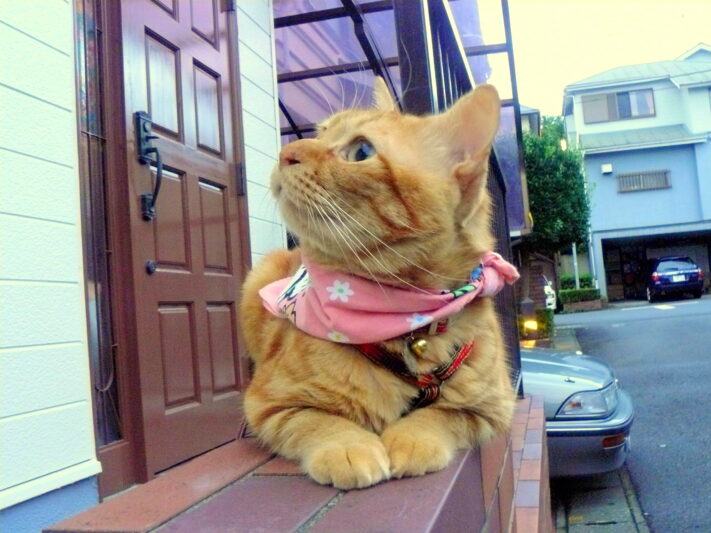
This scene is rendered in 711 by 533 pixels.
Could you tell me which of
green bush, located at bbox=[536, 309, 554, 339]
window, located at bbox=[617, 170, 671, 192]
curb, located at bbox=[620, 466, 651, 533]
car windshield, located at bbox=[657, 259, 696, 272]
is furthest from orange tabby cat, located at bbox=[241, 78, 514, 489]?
window, located at bbox=[617, 170, 671, 192]

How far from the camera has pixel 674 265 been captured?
23.4m

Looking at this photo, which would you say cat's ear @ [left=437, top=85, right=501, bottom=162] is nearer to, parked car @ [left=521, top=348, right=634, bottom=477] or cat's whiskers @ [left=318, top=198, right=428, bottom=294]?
cat's whiskers @ [left=318, top=198, right=428, bottom=294]

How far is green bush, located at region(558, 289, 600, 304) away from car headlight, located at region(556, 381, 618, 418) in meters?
18.7

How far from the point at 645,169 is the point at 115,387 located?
2601 centimetres

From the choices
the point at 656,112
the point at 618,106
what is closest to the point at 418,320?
the point at 618,106

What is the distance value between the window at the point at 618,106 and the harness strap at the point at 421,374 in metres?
27.9

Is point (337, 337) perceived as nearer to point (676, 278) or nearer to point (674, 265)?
point (676, 278)

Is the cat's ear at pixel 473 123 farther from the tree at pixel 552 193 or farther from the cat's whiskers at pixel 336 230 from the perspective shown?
the tree at pixel 552 193

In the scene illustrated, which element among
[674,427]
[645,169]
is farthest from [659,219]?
[674,427]

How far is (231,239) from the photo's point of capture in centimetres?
408

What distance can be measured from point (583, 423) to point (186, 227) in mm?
2872

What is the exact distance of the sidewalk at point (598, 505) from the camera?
4246 millimetres

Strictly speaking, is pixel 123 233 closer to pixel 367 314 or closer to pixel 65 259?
pixel 65 259

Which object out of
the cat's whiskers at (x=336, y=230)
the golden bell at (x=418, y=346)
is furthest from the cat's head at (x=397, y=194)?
the golden bell at (x=418, y=346)
